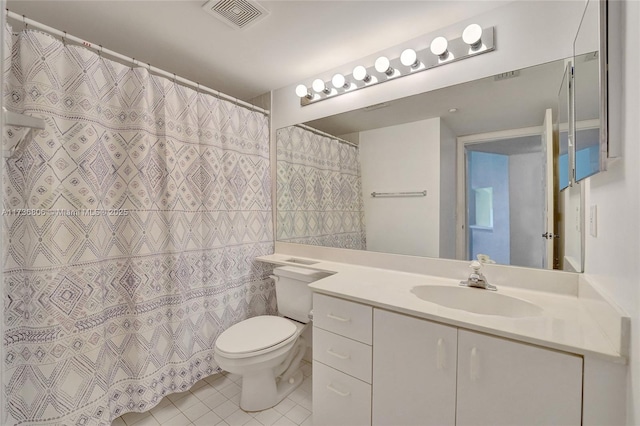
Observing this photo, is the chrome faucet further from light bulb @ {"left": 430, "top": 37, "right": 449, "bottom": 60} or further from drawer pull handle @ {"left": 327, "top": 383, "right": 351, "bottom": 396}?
light bulb @ {"left": 430, "top": 37, "right": 449, "bottom": 60}

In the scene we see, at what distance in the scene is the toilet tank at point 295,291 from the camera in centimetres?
175

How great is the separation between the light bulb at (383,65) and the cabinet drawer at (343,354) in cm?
152

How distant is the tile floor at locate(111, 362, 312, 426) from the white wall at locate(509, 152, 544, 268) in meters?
1.44

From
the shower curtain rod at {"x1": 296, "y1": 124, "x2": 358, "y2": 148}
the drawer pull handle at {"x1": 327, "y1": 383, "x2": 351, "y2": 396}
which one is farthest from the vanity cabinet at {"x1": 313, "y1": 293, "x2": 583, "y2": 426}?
the shower curtain rod at {"x1": 296, "y1": 124, "x2": 358, "y2": 148}

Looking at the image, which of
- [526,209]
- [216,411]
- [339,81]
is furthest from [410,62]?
[216,411]

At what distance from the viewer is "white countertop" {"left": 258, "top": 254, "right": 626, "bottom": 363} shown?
820 mm

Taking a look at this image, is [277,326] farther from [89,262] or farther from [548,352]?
[548,352]

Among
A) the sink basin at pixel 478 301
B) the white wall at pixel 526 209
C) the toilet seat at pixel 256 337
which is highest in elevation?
the white wall at pixel 526 209

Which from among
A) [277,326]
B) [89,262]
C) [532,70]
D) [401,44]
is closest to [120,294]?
[89,262]

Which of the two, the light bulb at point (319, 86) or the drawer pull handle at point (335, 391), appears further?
the light bulb at point (319, 86)

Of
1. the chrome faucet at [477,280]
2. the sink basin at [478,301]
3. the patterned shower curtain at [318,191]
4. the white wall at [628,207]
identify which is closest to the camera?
the white wall at [628,207]

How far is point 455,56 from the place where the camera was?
143 centimetres

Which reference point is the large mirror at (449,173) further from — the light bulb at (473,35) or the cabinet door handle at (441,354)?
the cabinet door handle at (441,354)

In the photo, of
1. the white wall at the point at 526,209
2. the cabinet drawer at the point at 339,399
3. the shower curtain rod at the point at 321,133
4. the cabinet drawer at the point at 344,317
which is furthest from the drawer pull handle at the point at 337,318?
the shower curtain rod at the point at 321,133
